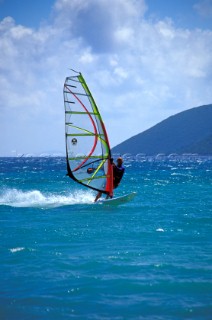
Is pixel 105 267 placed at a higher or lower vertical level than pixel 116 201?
lower

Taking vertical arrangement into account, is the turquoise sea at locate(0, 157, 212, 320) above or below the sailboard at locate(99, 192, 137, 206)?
below

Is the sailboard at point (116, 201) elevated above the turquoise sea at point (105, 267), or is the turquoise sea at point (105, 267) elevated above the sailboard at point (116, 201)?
the sailboard at point (116, 201)

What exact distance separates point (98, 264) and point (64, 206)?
948 cm

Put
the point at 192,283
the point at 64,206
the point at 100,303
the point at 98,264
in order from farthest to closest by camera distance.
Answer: the point at 64,206 < the point at 98,264 < the point at 192,283 < the point at 100,303

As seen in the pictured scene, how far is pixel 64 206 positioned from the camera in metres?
17.7

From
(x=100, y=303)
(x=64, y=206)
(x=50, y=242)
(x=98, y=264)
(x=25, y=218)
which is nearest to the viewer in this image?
(x=100, y=303)

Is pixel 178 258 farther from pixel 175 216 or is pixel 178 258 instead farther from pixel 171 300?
pixel 175 216

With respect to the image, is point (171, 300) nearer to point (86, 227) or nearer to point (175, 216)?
point (86, 227)

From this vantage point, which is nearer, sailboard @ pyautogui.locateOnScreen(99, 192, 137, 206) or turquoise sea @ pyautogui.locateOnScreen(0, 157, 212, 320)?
turquoise sea @ pyautogui.locateOnScreen(0, 157, 212, 320)

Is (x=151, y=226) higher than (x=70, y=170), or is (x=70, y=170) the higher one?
(x=70, y=170)

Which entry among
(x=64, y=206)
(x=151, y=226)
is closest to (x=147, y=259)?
(x=151, y=226)

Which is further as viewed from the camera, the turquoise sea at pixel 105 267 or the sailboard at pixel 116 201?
the sailboard at pixel 116 201

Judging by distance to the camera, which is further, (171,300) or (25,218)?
(25,218)

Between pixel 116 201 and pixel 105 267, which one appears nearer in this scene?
pixel 105 267
